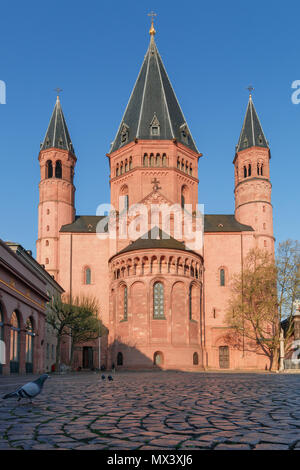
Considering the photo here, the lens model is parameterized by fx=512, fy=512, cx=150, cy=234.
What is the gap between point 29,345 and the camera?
108ft

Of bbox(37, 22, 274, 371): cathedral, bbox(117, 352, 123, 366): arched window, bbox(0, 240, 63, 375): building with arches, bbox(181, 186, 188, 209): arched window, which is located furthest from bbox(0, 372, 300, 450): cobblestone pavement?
bbox(181, 186, 188, 209): arched window

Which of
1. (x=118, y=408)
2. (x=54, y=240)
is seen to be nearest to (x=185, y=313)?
(x=54, y=240)

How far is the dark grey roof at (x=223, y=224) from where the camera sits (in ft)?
217

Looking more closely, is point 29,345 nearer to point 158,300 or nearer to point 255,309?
point 158,300

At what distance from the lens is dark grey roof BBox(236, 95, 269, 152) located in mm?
69312

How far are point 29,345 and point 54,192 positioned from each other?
36.1 meters

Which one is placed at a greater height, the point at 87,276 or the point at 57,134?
the point at 57,134

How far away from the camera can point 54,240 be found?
6569 centimetres

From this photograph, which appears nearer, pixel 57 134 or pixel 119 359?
pixel 119 359

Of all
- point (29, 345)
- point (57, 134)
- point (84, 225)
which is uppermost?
point (57, 134)

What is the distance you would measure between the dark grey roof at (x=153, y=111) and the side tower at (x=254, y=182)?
23.6ft

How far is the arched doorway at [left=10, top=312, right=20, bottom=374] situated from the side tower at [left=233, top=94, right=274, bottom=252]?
41.9 meters

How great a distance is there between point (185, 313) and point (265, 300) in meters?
9.83

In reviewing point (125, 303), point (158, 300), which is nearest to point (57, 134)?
point (125, 303)
